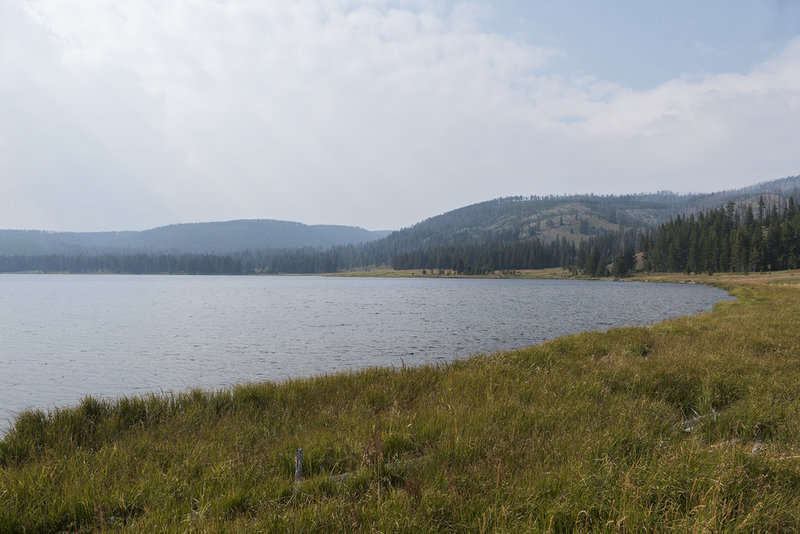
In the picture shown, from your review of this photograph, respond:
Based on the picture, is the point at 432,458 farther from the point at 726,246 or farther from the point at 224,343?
the point at 726,246

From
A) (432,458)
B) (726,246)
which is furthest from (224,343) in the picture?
(726,246)

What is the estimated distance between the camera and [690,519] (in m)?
3.94

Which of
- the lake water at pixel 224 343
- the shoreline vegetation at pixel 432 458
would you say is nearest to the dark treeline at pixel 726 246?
the lake water at pixel 224 343

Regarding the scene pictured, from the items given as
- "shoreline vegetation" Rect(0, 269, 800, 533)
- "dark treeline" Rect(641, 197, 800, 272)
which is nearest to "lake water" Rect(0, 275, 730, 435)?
"shoreline vegetation" Rect(0, 269, 800, 533)

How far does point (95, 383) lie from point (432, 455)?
20.5 meters

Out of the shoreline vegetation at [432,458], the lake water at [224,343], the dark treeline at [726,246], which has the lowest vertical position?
the lake water at [224,343]

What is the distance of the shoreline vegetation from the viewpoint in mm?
4293

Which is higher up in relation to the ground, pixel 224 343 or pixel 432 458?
pixel 432 458

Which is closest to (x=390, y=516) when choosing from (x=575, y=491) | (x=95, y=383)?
(x=575, y=491)

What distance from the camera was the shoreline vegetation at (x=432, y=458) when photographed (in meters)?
4.29

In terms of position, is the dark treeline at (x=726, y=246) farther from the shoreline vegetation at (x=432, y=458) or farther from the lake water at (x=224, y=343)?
the shoreline vegetation at (x=432, y=458)

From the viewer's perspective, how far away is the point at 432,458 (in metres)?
5.76

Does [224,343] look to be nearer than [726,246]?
Yes

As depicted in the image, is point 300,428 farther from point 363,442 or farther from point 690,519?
point 690,519
